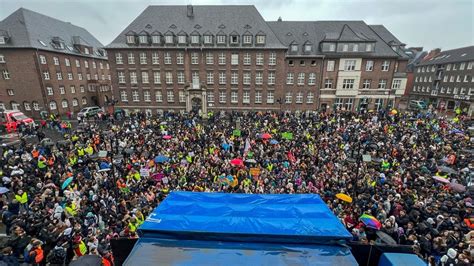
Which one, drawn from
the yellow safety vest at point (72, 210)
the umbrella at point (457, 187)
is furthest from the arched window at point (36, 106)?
the umbrella at point (457, 187)

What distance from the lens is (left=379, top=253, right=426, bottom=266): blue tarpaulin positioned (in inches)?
195

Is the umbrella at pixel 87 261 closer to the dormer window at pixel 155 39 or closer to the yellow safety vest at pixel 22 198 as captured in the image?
the yellow safety vest at pixel 22 198

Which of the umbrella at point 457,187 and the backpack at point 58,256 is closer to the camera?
the backpack at point 58,256

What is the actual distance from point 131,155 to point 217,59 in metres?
21.8

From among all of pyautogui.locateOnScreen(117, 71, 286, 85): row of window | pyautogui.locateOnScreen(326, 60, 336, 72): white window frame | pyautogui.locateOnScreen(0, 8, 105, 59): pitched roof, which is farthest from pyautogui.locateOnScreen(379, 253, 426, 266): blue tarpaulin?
pyautogui.locateOnScreen(0, 8, 105, 59): pitched roof

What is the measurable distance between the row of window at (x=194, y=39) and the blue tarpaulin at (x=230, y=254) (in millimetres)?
31692

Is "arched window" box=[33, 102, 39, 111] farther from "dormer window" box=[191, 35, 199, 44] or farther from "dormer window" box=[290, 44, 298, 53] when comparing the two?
"dormer window" box=[290, 44, 298, 53]

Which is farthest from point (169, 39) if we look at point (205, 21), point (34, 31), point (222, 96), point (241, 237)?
point (241, 237)

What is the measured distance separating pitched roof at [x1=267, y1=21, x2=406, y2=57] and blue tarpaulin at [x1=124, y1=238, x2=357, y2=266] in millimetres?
34308

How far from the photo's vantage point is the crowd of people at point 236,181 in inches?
307

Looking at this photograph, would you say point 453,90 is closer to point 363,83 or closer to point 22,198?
point 363,83

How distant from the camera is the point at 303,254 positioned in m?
4.70

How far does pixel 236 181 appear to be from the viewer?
12969 millimetres

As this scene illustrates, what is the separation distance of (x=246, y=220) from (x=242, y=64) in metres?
30.5
